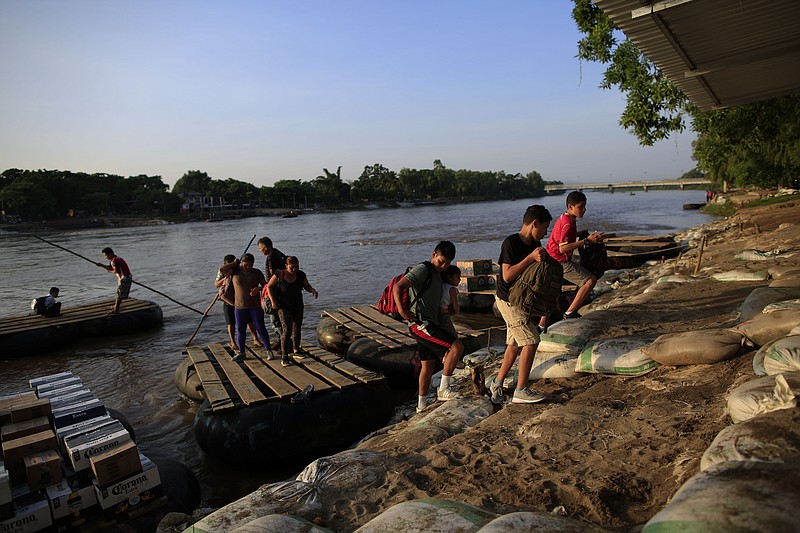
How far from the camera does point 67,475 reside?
4285mm

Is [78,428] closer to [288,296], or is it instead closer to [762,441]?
[288,296]

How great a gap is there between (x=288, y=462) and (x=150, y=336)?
882 centimetres

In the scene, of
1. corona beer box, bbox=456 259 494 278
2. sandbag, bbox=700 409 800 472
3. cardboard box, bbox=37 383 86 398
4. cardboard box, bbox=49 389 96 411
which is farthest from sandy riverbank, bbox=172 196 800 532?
corona beer box, bbox=456 259 494 278

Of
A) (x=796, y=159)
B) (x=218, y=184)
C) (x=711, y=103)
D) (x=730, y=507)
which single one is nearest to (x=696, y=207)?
(x=796, y=159)

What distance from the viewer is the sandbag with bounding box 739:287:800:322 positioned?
527cm

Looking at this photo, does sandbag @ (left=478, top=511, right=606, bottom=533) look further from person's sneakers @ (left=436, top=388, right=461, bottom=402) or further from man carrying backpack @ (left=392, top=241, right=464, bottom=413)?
person's sneakers @ (left=436, top=388, right=461, bottom=402)

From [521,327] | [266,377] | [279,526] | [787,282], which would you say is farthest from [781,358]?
[266,377]

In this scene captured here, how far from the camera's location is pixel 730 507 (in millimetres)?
1754

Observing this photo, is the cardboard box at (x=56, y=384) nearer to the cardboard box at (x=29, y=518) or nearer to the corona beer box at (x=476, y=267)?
the cardboard box at (x=29, y=518)

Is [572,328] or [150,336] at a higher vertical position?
[572,328]

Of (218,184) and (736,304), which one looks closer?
(736,304)

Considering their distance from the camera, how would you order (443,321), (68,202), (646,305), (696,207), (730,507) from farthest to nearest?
(68,202) < (696,207) < (646,305) < (443,321) < (730,507)

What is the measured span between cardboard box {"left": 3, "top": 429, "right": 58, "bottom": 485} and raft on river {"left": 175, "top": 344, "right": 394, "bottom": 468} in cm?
190

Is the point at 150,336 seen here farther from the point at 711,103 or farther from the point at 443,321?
the point at 711,103
